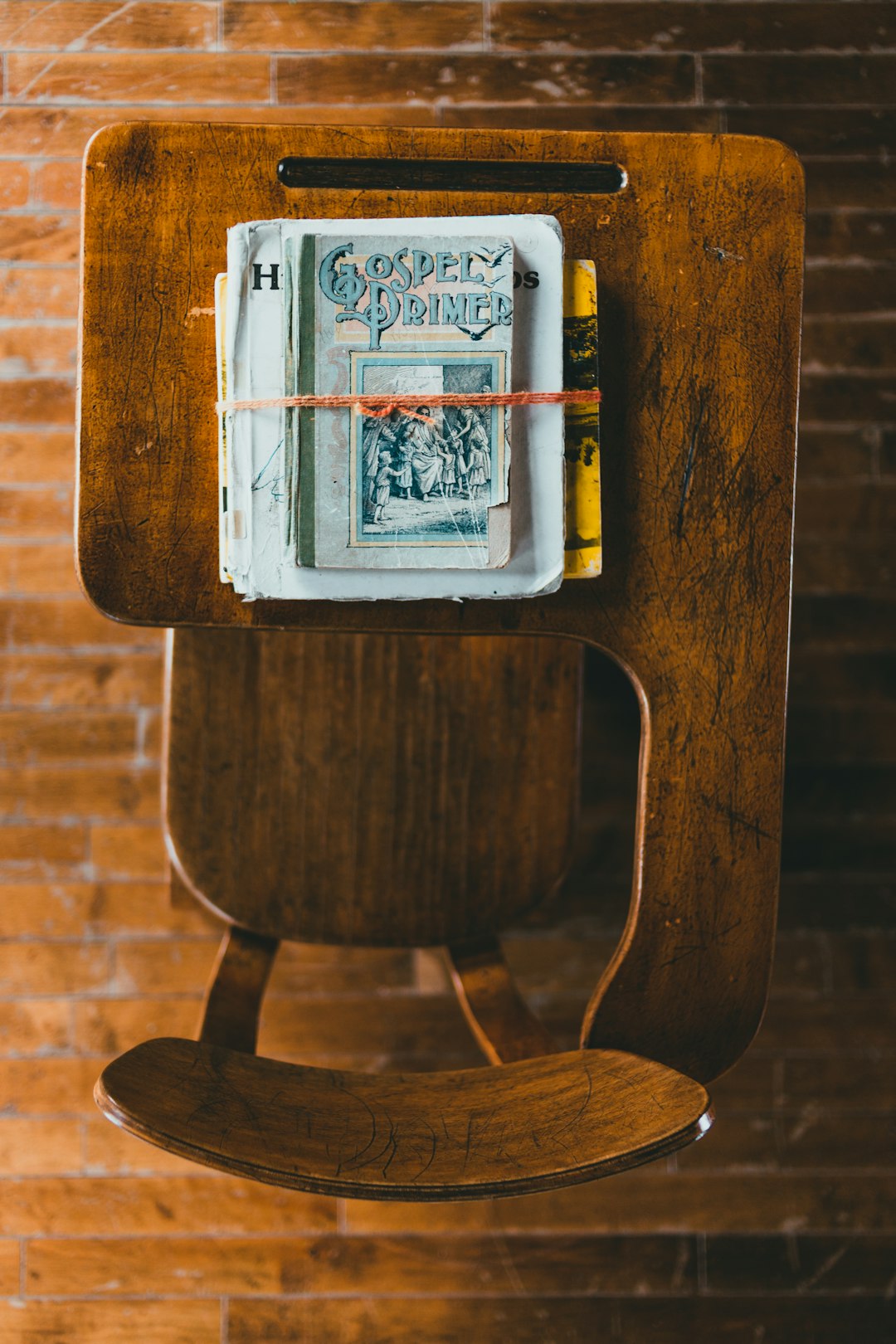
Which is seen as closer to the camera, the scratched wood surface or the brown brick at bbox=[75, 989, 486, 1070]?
the scratched wood surface

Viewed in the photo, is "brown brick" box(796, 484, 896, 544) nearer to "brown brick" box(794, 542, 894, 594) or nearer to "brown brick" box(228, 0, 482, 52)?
"brown brick" box(794, 542, 894, 594)

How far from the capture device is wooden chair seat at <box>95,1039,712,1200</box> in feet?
1.83

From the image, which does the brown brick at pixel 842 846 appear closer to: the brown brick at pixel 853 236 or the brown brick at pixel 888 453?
the brown brick at pixel 888 453

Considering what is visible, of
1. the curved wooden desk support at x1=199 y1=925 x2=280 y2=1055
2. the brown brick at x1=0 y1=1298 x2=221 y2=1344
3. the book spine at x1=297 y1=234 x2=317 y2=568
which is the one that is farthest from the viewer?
the brown brick at x1=0 y1=1298 x2=221 y2=1344

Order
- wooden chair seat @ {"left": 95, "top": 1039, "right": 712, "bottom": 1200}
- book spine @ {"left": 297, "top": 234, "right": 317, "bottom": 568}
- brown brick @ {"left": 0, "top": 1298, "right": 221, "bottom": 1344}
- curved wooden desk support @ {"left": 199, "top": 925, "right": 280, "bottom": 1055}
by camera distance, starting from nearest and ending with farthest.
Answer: wooden chair seat @ {"left": 95, "top": 1039, "right": 712, "bottom": 1200} < book spine @ {"left": 297, "top": 234, "right": 317, "bottom": 568} < curved wooden desk support @ {"left": 199, "top": 925, "right": 280, "bottom": 1055} < brown brick @ {"left": 0, "top": 1298, "right": 221, "bottom": 1344}

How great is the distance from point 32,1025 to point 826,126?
167 centimetres

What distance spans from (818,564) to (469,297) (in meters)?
0.82

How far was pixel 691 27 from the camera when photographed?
1323 millimetres

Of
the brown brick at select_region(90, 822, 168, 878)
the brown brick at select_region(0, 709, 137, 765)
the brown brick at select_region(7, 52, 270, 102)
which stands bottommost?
the brown brick at select_region(90, 822, 168, 878)

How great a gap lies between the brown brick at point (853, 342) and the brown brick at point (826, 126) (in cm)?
24

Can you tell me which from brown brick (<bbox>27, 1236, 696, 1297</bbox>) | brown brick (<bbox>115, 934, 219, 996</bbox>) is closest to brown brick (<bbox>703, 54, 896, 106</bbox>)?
brown brick (<bbox>115, 934, 219, 996</bbox>)

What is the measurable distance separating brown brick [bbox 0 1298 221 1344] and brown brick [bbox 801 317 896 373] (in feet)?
5.11

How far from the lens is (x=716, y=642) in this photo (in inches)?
29.8

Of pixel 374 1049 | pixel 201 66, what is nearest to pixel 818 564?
pixel 374 1049
